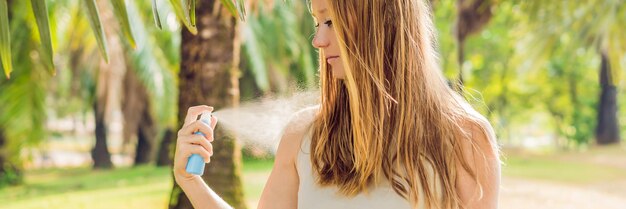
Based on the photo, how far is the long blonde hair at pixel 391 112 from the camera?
6.82ft

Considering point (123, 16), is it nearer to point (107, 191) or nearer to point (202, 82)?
point (202, 82)

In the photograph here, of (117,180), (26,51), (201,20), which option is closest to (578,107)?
(117,180)

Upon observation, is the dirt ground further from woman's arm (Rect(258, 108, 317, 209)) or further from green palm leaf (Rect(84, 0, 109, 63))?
woman's arm (Rect(258, 108, 317, 209))

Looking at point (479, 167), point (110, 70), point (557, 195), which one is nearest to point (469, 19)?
point (557, 195)

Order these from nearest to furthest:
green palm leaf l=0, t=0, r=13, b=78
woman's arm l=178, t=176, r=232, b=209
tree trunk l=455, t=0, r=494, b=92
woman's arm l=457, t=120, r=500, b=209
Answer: woman's arm l=457, t=120, r=500, b=209
woman's arm l=178, t=176, r=232, b=209
green palm leaf l=0, t=0, r=13, b=78
tree trunk l=455, t=0, r=494, b=92

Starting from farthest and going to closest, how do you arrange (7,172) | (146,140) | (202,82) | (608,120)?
(608,120) → (146,140) → (7,172) → (202,82)

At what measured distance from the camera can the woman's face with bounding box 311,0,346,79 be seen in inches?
81.9

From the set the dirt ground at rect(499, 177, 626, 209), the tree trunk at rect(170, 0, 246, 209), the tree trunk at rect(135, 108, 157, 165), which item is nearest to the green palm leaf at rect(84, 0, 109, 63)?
the tree trunk at rect(170, 0, 246, 209)

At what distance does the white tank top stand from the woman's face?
0.22 m

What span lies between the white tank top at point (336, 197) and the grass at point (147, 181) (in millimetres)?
7370

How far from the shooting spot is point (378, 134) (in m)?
2.13

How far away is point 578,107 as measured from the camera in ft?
97.6

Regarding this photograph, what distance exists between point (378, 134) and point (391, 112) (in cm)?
8

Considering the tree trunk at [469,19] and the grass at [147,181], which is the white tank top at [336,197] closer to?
the grass at [147,181]
